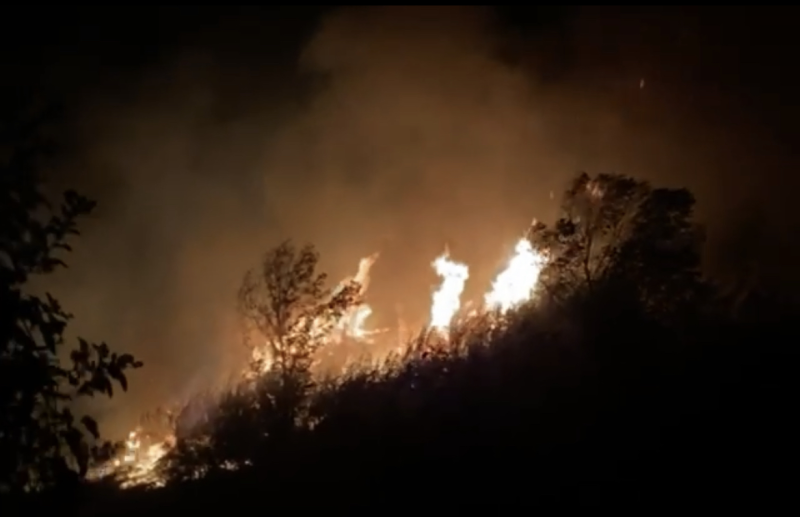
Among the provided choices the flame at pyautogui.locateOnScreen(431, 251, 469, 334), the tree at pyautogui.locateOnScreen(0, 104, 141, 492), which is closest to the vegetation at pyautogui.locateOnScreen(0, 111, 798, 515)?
the tree at pyautogui.locateOnScreen(0, 104, 141, 492)

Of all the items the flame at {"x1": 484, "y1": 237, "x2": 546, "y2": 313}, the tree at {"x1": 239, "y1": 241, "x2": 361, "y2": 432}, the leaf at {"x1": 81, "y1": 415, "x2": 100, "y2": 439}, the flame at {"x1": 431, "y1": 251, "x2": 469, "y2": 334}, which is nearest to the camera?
the leaf at {"x1": 81, "y1": 415, "x2": 100, "y2": 439}

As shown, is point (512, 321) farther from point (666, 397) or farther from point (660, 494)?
point (660, 494)

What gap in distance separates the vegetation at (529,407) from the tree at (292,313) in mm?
71

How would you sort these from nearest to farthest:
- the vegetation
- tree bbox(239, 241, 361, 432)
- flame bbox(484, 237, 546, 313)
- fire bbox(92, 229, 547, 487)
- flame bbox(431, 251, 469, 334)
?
the vegetation
fire bbox(92, 229, 547, 487)
tree bbox(239, 241, 361, 432)
flame bbox(484, 237, 546, 313)
flame bbox(431, 251, 469, 334)

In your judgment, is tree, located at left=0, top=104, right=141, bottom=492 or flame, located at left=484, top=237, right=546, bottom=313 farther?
flame, located at left=484, top=237, right=546, bottom=313

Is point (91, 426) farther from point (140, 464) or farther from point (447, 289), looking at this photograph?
point (447, 289)

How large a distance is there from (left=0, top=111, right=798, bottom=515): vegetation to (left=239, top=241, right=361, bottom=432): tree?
7 cm

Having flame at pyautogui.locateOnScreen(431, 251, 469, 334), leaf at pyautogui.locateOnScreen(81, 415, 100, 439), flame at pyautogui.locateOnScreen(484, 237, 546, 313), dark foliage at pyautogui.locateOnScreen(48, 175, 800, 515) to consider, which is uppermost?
flame at pyautogui.locateOnScreen(431, 251, 469, 334)

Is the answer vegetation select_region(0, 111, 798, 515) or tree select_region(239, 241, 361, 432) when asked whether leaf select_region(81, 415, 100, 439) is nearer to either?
vegetation select_region(0, 111, 798, 515)

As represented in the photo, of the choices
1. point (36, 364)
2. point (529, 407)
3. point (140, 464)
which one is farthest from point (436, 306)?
point (36, 364)

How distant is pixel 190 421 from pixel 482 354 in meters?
6.88

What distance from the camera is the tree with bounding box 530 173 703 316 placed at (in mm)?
18172

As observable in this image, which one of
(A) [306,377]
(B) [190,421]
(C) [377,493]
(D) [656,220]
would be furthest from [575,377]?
(B) [190,421]

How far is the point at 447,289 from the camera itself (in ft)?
98.2
